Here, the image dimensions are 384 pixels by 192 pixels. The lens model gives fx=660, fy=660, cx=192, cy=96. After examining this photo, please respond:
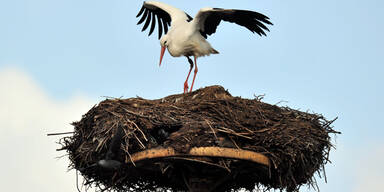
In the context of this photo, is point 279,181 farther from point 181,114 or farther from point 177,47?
point 177,47

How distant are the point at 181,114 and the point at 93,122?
3.45 feet

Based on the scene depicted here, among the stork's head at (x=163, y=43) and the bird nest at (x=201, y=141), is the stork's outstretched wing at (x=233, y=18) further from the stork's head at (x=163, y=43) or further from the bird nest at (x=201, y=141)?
the bird nest at (x=201, y=141)

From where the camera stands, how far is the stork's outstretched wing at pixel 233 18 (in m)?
9.14

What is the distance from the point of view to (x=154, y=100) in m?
8.10

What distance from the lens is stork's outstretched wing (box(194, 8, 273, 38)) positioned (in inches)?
360

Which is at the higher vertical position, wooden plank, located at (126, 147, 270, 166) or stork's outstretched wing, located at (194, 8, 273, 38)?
stork's outstretched wing, located at (194, 8, 273, 38)

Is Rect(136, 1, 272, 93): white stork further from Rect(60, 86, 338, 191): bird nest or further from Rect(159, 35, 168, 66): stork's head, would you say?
Rect(60, 86, 338, 191): bird nest

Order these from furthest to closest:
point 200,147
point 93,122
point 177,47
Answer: point 177,47
point 93,122
point 200,147

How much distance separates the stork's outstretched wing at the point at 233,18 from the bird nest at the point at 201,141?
165cm

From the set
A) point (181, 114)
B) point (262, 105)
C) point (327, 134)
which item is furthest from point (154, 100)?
point (327, 134)

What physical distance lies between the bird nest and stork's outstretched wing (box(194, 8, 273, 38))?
1648mm

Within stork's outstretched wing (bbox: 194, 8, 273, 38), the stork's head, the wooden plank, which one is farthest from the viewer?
the stork's head

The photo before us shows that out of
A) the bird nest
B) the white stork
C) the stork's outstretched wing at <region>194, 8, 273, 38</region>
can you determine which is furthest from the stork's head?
the bird nest

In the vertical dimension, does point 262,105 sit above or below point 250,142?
above
